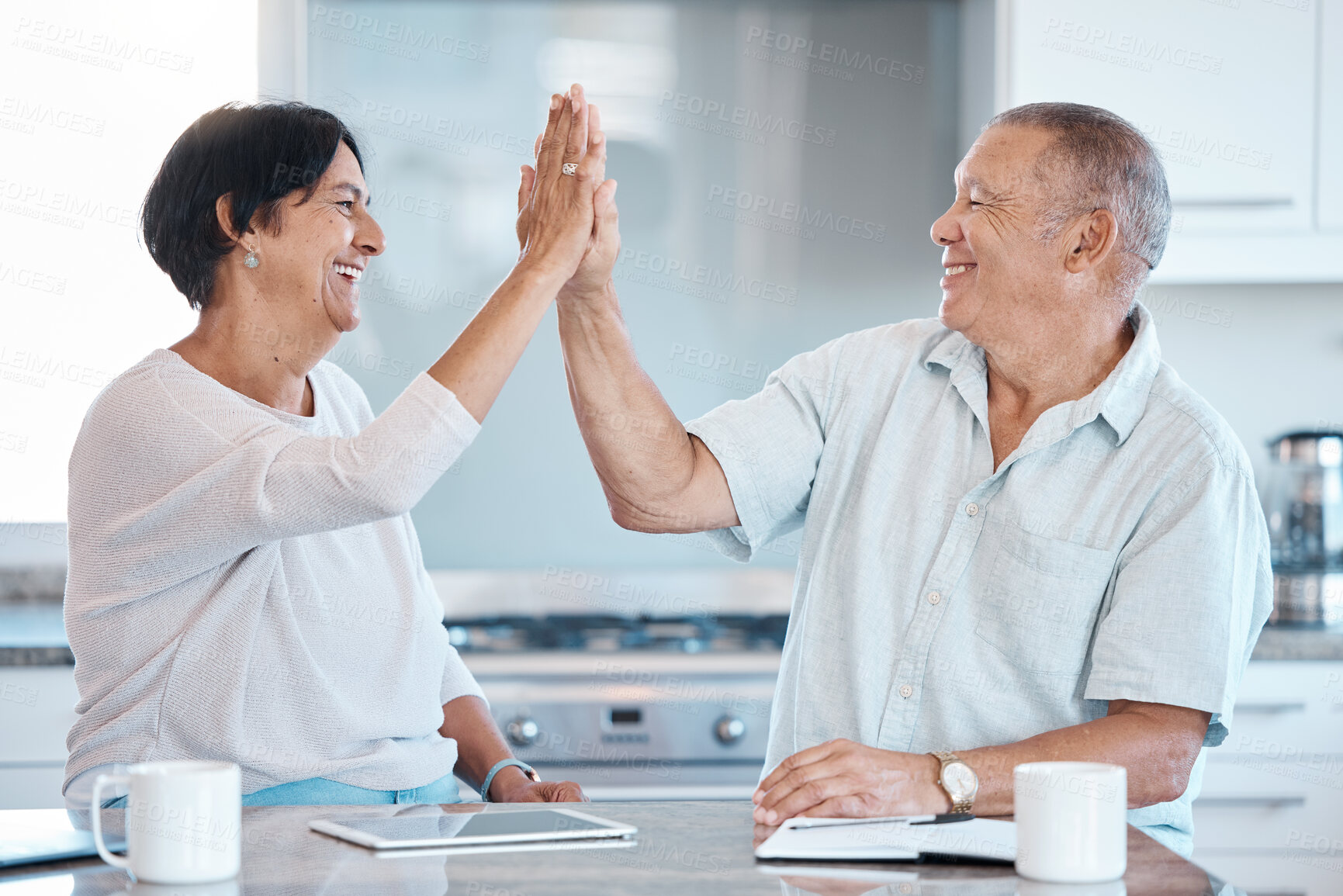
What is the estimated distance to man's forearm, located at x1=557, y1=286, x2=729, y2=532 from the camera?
1.49 meters

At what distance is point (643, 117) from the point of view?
290 cm

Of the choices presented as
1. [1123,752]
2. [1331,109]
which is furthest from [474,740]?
[1331,109]

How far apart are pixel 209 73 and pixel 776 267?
4.36ft

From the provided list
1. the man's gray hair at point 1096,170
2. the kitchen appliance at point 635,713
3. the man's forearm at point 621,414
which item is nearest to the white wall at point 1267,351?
the kitchen appliance at point 635,713

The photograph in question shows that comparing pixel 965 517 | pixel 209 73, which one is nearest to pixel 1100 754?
pixel 965 517

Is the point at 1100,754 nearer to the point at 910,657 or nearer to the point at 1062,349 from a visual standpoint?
the point at 910,657

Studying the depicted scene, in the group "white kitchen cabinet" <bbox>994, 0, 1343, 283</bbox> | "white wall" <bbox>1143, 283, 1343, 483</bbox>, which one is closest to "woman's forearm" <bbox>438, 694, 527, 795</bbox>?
"white kitchen cabinet" <bbox>994, 0, 1343, 283</bbox>

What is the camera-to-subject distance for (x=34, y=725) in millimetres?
2178

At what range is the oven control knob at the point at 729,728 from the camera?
2.23 meters

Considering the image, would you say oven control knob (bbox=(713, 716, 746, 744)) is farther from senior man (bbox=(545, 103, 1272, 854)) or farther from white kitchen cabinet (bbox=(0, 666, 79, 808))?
white kitchen cabinet (bbox=(0, 666, 79, 808))

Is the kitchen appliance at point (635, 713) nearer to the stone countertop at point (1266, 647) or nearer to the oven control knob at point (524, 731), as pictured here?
the oven control knob at point (524, 731)

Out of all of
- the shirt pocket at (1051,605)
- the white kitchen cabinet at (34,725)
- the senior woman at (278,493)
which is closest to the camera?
the senior woman at (278,493)

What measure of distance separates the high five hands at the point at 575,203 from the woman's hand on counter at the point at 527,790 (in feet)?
1.92

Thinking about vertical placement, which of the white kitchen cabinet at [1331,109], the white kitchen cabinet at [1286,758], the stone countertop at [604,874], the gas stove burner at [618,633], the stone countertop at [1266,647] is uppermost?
the white kitchen cabinet at [1331,109]
